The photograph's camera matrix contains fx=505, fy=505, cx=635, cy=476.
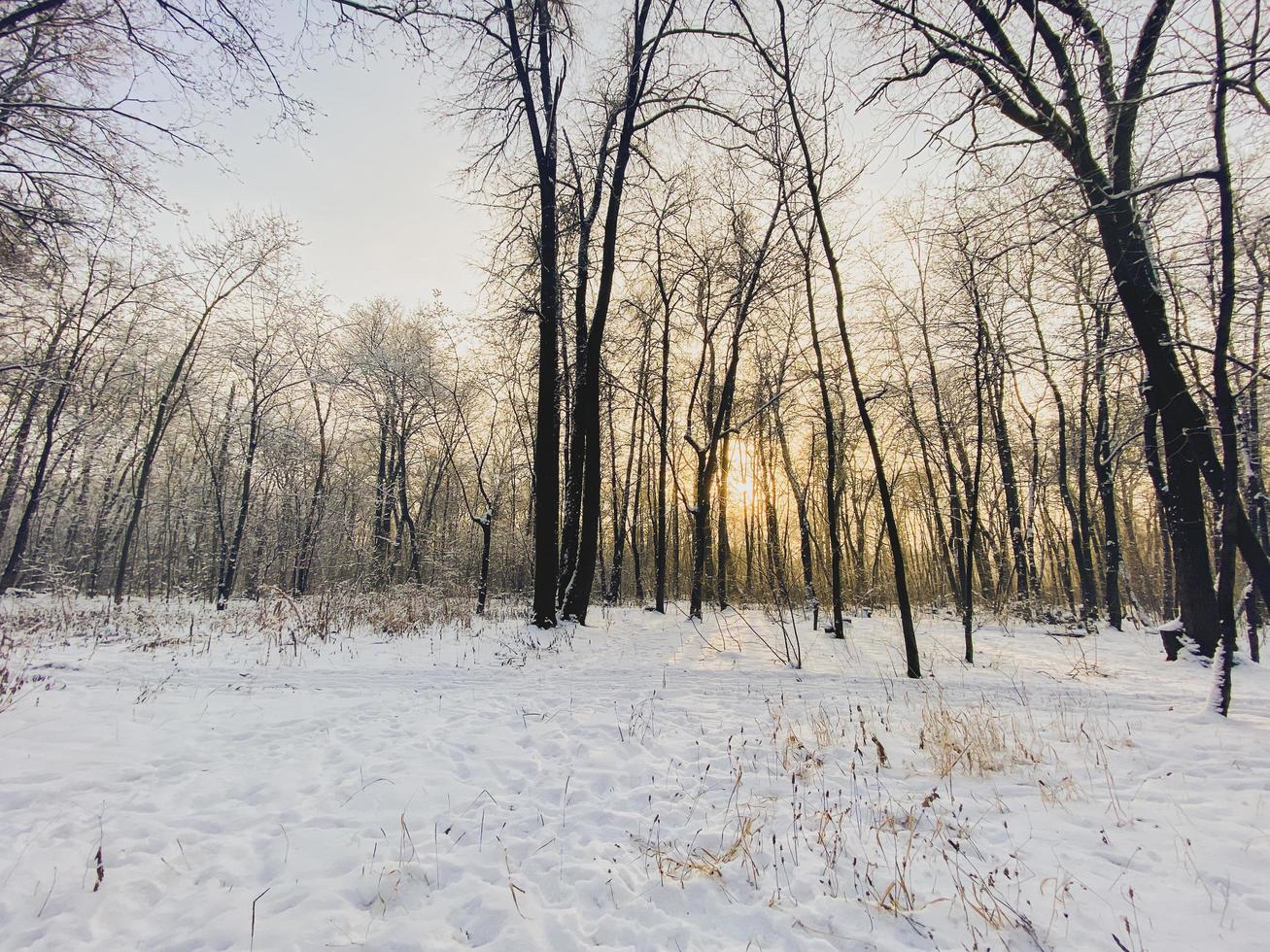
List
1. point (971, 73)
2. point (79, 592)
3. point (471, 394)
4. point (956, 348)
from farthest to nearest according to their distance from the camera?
point (471, 394)
point (79, 592)
point (956, 348)
point (971, 73)

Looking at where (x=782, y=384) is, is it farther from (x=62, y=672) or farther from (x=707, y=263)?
(x=62, y=672)

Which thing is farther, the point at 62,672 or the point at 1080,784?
the point at 62,672

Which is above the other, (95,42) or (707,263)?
(707,263)

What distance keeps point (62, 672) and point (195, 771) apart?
15.9 feet

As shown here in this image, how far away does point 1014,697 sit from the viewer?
6156mm

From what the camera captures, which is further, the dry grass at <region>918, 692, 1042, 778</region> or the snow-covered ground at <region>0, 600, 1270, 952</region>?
the dry grass at <region>918, 692, 1042, 778</region>

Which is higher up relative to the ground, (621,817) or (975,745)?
(975,745)

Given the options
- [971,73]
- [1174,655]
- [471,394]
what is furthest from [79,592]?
[1174,655]

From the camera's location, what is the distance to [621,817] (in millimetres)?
3449

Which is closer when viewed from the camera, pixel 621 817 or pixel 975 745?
pixel 621 817

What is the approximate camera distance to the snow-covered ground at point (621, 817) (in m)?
2.35

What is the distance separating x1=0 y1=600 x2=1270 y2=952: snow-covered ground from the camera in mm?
2348

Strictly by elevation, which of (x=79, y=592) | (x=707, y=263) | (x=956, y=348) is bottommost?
(x=79, y=592)

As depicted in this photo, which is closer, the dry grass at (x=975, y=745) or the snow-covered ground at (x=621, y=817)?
the snow-covered ground at (x=621, y=817)
